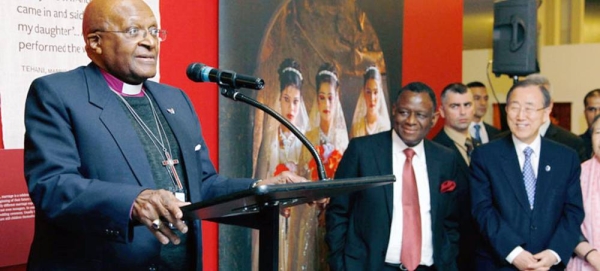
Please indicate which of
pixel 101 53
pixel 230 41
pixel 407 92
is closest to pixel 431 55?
pixel 407 92

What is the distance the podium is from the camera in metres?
1.96

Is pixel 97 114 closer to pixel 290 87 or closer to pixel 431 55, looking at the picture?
pixel 290 87

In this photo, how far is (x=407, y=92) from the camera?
179 inches

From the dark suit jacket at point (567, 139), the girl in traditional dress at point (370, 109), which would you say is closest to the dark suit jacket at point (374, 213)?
the girl in traditional dress at point (370, 109)

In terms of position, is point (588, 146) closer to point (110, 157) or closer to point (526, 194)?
point (526, 194)

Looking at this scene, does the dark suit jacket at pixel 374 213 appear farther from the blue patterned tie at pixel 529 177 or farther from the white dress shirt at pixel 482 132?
the white dress shirt at pixel 482 132

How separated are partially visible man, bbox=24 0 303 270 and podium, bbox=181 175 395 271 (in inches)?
7.2

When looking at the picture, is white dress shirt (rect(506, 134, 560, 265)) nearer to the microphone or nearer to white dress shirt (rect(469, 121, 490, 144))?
white dress shirt (rect(469, 121, 490, 144))

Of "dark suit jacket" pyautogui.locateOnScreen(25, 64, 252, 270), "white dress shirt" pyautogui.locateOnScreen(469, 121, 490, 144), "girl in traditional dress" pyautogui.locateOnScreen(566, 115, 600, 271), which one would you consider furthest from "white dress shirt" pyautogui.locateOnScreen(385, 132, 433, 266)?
"white dress shirt" pyautogui.locateOnScreen(469, 121, 490, 144)

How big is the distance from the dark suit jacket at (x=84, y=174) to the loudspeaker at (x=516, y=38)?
12.8 ft

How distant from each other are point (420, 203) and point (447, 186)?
182 mm

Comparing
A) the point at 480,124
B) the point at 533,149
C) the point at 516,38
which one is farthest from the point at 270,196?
the point at 480,124

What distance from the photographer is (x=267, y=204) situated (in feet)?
7.35

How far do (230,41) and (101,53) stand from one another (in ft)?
5.49
